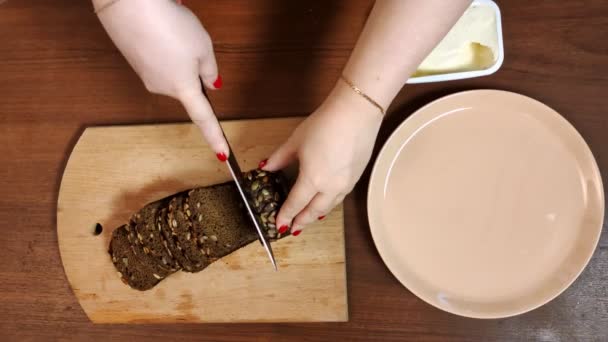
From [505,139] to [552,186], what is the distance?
0.15m

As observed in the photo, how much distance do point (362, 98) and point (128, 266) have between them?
2.30ft

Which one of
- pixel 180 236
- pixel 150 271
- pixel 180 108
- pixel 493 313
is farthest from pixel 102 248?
pixel 493 313

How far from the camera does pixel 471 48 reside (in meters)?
1.14

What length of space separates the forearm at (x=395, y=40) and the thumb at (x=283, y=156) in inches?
8.4

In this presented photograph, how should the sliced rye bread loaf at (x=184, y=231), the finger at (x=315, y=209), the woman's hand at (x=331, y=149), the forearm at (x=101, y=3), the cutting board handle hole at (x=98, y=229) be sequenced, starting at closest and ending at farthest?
the forearm at (x=101, y=3) < the woman's hand at (x=331, y=149) < the finger at (x=315, y=209) < the sliced rye bread loaf at (x=184, y=231) < the cutting board handle hole at (x=98, y=229)

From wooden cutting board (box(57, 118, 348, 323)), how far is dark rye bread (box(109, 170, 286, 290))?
0.25 feet

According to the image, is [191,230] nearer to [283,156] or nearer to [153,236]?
[153,236]

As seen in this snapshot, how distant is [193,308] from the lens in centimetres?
116

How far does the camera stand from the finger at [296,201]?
0.91 m

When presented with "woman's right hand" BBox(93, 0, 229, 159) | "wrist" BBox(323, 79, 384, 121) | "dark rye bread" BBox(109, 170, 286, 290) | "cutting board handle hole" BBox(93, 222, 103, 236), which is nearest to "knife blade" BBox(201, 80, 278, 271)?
"dark rye bread" BBox(109, 170, 286, 290)

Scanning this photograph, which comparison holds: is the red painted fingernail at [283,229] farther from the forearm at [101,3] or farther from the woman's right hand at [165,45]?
the forearm at [101,3]

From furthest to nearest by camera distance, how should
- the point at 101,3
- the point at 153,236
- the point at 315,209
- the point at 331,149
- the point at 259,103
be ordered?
the point at 259,103 → the point at 153,236 → the point at 315,209 → the point at 331,149 → the point at 101,3

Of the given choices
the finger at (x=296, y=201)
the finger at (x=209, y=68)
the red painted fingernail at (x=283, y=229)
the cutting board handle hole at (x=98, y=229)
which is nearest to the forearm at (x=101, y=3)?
the finger at (x=209, y=68)

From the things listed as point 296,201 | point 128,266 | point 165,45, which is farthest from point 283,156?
point 128,266
